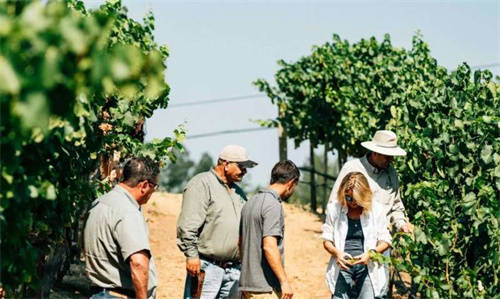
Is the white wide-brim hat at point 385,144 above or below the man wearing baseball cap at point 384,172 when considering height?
above

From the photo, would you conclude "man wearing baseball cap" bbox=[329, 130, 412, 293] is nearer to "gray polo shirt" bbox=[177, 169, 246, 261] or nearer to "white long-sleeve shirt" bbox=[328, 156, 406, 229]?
"white long-sleeve shirt" bbox=[328, 156, 406, 229]

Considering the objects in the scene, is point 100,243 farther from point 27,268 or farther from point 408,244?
point 408,244

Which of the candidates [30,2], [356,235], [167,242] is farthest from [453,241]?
[167,242]

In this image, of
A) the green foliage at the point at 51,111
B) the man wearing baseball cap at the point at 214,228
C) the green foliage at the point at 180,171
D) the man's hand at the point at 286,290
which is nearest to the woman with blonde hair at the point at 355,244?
the man's hand at the point at 286,290

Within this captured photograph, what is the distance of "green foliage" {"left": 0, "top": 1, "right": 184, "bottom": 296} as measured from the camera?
269cm

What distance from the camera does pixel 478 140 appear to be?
640 cm

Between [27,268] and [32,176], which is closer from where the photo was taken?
[32,176]

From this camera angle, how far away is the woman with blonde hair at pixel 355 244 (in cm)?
659

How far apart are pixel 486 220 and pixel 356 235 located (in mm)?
1046

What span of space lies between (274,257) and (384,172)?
1831 mm

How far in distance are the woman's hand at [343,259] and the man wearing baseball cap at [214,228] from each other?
80cm

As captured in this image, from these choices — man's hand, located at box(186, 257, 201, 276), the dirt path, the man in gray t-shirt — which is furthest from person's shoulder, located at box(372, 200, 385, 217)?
the dirt path

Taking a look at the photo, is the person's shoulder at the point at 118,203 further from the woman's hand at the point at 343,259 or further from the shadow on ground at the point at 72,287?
the shadow on ground at the point at 72,287

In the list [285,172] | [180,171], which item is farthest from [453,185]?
[180,171]
